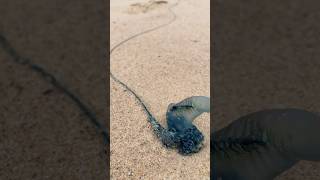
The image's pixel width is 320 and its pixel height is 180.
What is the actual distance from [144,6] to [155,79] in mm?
1350
